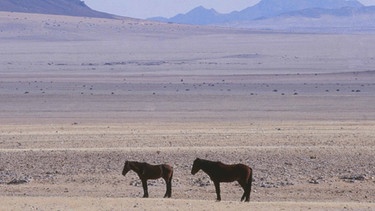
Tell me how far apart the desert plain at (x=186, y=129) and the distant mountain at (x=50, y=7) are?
87506mm

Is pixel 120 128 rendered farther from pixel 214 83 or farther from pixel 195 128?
pixel 214 83

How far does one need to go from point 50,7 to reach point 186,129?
455 feet

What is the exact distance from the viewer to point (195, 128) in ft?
76.0

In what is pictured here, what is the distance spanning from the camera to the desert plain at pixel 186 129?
13.9 metres

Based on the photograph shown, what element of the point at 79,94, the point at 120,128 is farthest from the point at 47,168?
the point at 79,94

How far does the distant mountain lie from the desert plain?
87506mm

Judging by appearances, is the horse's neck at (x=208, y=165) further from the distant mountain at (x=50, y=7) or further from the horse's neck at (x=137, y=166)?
the distant mountain at (x=50, y=7)

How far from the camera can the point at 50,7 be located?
521 feet

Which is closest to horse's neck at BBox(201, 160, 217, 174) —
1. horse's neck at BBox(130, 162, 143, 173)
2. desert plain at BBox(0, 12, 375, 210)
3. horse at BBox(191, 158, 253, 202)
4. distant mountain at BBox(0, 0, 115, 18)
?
horse at BBox(191, 158, 253, 202)

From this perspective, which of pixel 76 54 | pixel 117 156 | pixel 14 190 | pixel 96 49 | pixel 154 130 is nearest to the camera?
pixel 14 190

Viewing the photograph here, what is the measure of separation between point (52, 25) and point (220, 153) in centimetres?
9722

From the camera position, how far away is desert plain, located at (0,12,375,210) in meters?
13.9

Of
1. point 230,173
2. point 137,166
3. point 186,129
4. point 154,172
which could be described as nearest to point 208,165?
point 230,173

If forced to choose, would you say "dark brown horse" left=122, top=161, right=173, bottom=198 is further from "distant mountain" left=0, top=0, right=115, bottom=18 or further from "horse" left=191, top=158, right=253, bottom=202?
"distant mountain" left=0, top=0, right=115, bottom=18
